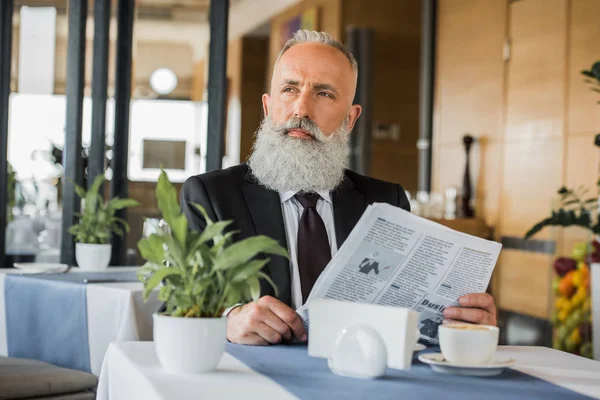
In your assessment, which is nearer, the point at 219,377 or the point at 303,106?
the point at 219,377

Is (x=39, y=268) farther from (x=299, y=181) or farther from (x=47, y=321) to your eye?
(x=299, y=181)

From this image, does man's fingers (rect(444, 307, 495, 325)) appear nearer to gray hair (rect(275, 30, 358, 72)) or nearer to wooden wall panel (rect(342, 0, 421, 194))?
gray hair (rect(275, 30, 358, 72))

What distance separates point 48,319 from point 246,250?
2.06 m

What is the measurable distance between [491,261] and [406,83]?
7301 millimetres

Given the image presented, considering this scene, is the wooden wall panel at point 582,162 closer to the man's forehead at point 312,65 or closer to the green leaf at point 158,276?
the man's forehead at point 312,65

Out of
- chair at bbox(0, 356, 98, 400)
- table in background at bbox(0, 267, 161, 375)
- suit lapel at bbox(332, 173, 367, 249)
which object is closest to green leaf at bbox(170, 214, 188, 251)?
suit lapel at bbox(332, 173, 367, 249)

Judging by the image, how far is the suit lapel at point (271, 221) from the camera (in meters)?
2.11

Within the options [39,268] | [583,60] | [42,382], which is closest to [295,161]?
[42,382]

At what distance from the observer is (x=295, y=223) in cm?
221

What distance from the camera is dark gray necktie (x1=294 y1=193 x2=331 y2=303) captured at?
213 cm

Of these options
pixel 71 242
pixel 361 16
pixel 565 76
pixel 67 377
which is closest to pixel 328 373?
pixel 67 377

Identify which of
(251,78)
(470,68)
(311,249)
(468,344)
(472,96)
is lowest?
(468,344)

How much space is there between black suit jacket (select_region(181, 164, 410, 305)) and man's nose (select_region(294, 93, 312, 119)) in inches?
8.2

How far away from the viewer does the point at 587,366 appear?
1.72 meters
